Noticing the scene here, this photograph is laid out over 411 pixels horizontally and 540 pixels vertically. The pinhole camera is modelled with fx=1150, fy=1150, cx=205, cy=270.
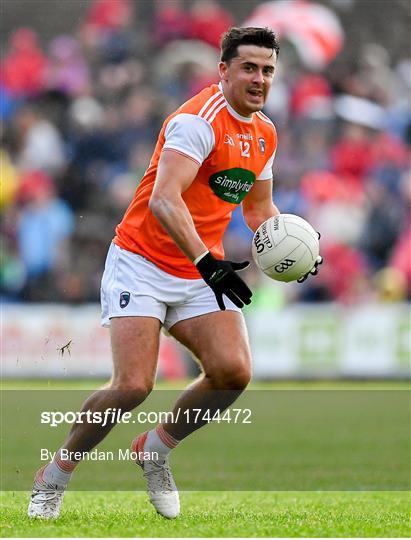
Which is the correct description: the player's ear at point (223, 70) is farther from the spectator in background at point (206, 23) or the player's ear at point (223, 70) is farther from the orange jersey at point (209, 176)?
the spectator in background at point (206, 23)

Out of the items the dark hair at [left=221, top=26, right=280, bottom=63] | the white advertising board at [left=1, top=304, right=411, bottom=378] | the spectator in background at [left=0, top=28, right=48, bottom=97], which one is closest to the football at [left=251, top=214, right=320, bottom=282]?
the dark hair at [left=221, top=26, right=280, bottom=63]

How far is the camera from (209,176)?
5914 mm

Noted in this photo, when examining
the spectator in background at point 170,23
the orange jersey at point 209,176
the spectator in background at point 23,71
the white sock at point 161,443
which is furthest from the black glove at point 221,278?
the spectator in background at point 170,23

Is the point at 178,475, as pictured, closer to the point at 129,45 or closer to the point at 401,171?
the point at 401,171

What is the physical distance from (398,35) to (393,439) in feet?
40.1

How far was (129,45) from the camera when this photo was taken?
1916 cm

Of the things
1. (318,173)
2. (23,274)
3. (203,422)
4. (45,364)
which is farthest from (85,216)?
(203,422)

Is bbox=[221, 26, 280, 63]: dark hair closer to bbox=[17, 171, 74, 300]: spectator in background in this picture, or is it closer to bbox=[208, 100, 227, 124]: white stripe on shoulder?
bbox=[208, 100, 227, 124]: white stripe on shoulder

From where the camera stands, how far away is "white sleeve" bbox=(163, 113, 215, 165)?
5664 millimetres

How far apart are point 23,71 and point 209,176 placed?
44.6 feet

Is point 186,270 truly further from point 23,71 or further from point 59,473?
point 23,71

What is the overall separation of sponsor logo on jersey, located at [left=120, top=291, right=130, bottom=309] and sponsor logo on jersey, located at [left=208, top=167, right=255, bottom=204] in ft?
2.31

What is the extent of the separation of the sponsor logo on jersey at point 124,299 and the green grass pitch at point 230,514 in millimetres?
1076

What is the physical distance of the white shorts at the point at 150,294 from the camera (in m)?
5.87
